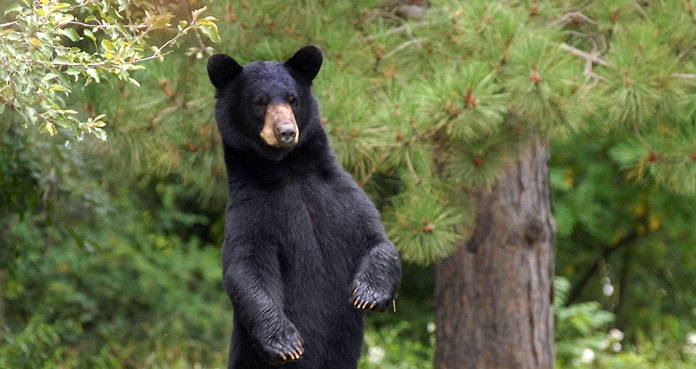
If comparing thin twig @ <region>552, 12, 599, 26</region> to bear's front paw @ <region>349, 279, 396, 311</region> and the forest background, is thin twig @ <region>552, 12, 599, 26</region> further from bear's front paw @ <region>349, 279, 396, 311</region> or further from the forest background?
bear's front paw @ <region>349, 279, 396, 311</region>

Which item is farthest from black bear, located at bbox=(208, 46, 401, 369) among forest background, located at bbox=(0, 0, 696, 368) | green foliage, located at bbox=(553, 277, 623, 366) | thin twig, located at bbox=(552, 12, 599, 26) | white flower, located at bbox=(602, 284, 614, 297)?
white flower, located at bbox=(602, 284, 614, 297)

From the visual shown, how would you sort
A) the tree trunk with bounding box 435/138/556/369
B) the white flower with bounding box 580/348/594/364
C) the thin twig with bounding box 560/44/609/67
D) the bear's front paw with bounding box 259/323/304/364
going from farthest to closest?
the white flower with bounding box 580/348/594/364 < the tree trunk with bounding box 435/138/556/369 < the thin twig with bounding box 560/44/609/67 < the bear's front paw with bounding box 259/323/304/364

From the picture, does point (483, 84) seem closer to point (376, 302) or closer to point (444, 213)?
point (444, 213)

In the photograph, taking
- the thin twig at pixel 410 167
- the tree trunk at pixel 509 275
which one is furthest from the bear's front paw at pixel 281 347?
the tree trunk at pixel 509 275

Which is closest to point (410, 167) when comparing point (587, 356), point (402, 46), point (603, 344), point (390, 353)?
point (402, 46)

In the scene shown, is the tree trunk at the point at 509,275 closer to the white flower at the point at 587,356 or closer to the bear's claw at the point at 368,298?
the white flower at the point at 587,356

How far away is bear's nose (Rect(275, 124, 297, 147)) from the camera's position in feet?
10.3

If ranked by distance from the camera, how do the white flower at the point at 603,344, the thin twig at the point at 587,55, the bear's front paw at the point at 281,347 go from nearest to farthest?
the bear's front paw at the point at 281,347 < the thin twig at the point at 587,55 < the white flower at the point at 603,344

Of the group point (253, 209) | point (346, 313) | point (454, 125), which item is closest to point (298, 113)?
point (253, 209)

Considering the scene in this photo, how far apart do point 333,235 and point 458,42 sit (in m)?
1.60

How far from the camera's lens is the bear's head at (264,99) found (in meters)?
3.28

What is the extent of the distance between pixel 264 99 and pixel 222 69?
0.21 metres

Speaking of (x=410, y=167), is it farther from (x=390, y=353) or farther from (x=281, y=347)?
(x=390, y=353)

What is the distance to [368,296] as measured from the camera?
10.0 feet
